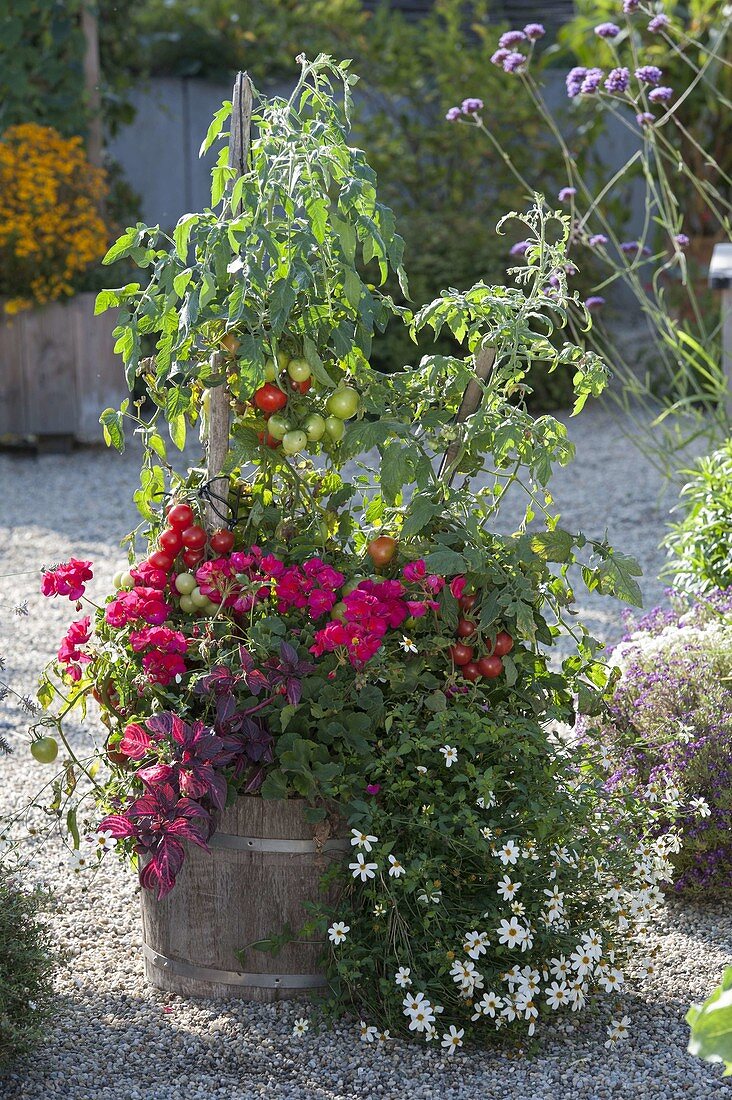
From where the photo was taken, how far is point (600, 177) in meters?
7.52

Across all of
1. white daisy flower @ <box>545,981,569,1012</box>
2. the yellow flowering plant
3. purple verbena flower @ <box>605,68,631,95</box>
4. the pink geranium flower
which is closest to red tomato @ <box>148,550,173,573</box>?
the pink geranium flower

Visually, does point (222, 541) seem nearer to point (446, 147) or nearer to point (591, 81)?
point (591, 81)

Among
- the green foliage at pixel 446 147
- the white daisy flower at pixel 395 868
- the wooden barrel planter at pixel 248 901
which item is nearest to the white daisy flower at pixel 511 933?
the white daisy flower at pixel 395 868

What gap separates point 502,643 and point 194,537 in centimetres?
52

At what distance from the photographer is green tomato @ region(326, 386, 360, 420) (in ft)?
6.59

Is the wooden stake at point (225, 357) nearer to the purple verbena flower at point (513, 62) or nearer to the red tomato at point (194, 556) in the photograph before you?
the red tomato at point (194, 556)

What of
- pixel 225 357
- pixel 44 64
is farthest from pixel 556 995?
pixel 44 64

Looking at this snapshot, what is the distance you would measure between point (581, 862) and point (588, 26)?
618 centimetres

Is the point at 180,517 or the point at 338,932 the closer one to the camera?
the point at 338,932

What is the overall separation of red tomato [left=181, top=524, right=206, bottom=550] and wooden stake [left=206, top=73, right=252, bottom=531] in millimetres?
87

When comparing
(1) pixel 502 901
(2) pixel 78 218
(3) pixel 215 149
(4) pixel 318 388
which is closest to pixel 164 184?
(3) pixel 215 149

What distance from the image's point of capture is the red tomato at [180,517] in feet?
6.77

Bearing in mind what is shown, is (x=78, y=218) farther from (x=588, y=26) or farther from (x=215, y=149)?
(x=588, y=26)

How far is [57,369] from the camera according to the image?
19.7 ft
